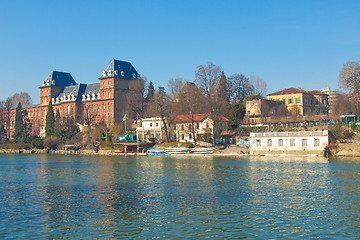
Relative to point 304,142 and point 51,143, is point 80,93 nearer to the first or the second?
point 51,143

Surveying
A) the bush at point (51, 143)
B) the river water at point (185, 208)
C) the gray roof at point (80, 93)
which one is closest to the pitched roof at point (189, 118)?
the bush at point (51, 143)

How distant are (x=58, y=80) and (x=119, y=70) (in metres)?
30.2

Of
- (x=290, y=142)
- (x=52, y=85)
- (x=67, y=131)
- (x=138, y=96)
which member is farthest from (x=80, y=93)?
(x=290, y=142)

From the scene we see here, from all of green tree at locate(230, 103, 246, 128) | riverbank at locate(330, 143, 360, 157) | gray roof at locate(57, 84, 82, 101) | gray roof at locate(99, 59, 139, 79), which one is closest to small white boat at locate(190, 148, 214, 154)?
riverbank at locate(330, 143, 360, 157)

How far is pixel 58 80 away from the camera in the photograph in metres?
132

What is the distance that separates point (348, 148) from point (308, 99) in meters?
45.5

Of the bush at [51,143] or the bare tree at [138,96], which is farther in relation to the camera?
the bush at [51,143]

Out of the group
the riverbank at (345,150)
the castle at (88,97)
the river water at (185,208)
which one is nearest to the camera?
the river water at (185,208)

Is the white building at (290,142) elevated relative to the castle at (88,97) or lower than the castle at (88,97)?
lower

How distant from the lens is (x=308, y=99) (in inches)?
3725

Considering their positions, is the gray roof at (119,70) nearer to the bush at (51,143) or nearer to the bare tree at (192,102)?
the bush at (51,143)

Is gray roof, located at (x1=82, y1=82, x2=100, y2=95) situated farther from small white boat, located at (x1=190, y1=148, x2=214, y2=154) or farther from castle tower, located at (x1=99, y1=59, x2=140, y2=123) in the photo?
small white boat, located at (x1=190, y1=148, x2=214, y2=154)

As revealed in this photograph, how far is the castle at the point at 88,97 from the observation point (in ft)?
367

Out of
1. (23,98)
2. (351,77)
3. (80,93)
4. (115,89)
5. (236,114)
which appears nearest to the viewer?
(351,77)
